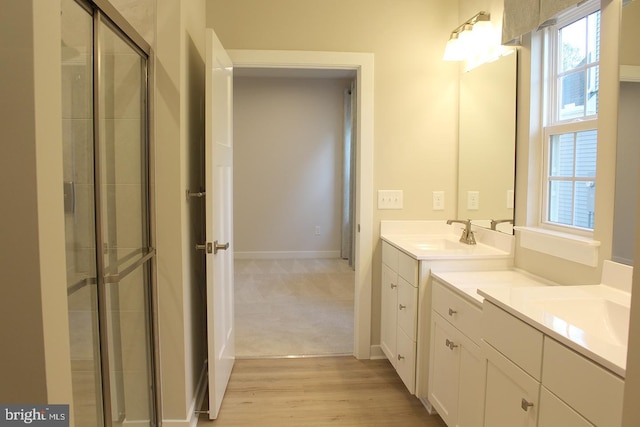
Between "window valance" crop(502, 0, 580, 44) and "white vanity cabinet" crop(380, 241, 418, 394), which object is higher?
"window valance" crop(502, 0, 580, 44)

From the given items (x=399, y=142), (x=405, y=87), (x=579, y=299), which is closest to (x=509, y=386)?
(x=579, y=299)

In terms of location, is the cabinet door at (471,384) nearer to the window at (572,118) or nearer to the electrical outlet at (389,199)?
the window at (572,118)

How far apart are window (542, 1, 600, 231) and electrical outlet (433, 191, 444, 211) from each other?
928 mm

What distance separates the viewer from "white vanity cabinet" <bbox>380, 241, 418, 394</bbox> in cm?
242

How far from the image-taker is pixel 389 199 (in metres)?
3.08

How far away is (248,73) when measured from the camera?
6.04m

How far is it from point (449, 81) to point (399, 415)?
2.12m

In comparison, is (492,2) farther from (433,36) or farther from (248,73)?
(248,73)

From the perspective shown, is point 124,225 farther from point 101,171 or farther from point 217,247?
point 217,247

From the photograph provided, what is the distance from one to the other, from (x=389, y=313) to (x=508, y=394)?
1407mm

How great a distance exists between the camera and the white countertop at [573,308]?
1.35 m

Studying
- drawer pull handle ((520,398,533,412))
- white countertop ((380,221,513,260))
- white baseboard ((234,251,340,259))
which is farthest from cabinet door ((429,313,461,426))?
white baseboard ((234,251,340,259))

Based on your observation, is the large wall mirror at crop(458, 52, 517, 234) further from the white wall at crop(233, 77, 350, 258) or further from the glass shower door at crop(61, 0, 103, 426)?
the white wall at crop(233, 77, 350, 258)

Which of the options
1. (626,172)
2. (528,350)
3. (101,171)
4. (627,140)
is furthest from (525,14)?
(101,171)
